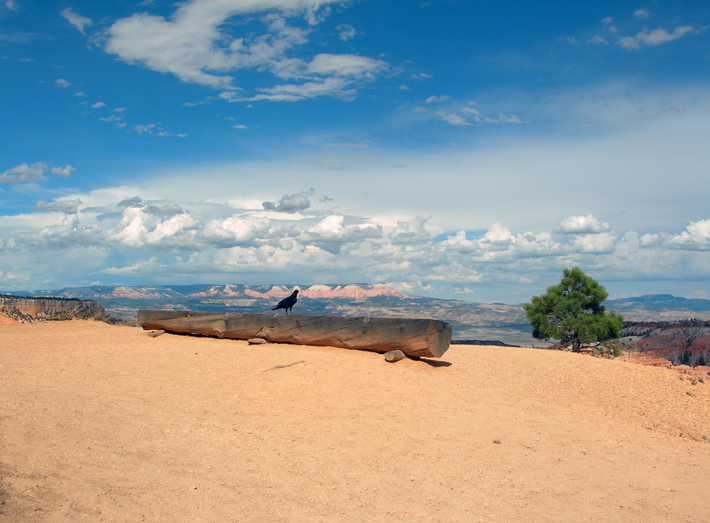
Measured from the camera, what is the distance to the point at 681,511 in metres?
5.80

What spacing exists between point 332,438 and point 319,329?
208 inches

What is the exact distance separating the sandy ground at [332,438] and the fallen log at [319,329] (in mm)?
495

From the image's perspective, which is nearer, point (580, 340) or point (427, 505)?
point (427, 505)

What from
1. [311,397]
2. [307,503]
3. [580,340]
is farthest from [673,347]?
[307,503]

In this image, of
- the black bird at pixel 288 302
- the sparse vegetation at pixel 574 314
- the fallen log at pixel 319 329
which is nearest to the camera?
the fallen log at pixel 319 329

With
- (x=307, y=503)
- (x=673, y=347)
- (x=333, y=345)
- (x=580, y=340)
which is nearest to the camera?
(x=307, y=503)

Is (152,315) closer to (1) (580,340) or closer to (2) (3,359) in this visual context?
(2) (3,359)

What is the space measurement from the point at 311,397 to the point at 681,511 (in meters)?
5.83

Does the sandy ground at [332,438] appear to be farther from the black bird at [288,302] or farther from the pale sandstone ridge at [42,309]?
the pale sandstone ridge at [42,309]

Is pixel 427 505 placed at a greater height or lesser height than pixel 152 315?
lesser

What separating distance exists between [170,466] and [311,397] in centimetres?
335


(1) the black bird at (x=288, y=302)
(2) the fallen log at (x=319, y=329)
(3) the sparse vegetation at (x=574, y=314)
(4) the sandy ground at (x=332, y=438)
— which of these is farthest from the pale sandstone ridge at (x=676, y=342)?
(1) the black bird at (x=288, y=302)

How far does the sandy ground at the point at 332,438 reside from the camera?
210 inches

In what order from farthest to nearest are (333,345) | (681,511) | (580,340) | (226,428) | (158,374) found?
(580,340) → (333,345) → (158,374) → (226,428) → (681,511)
